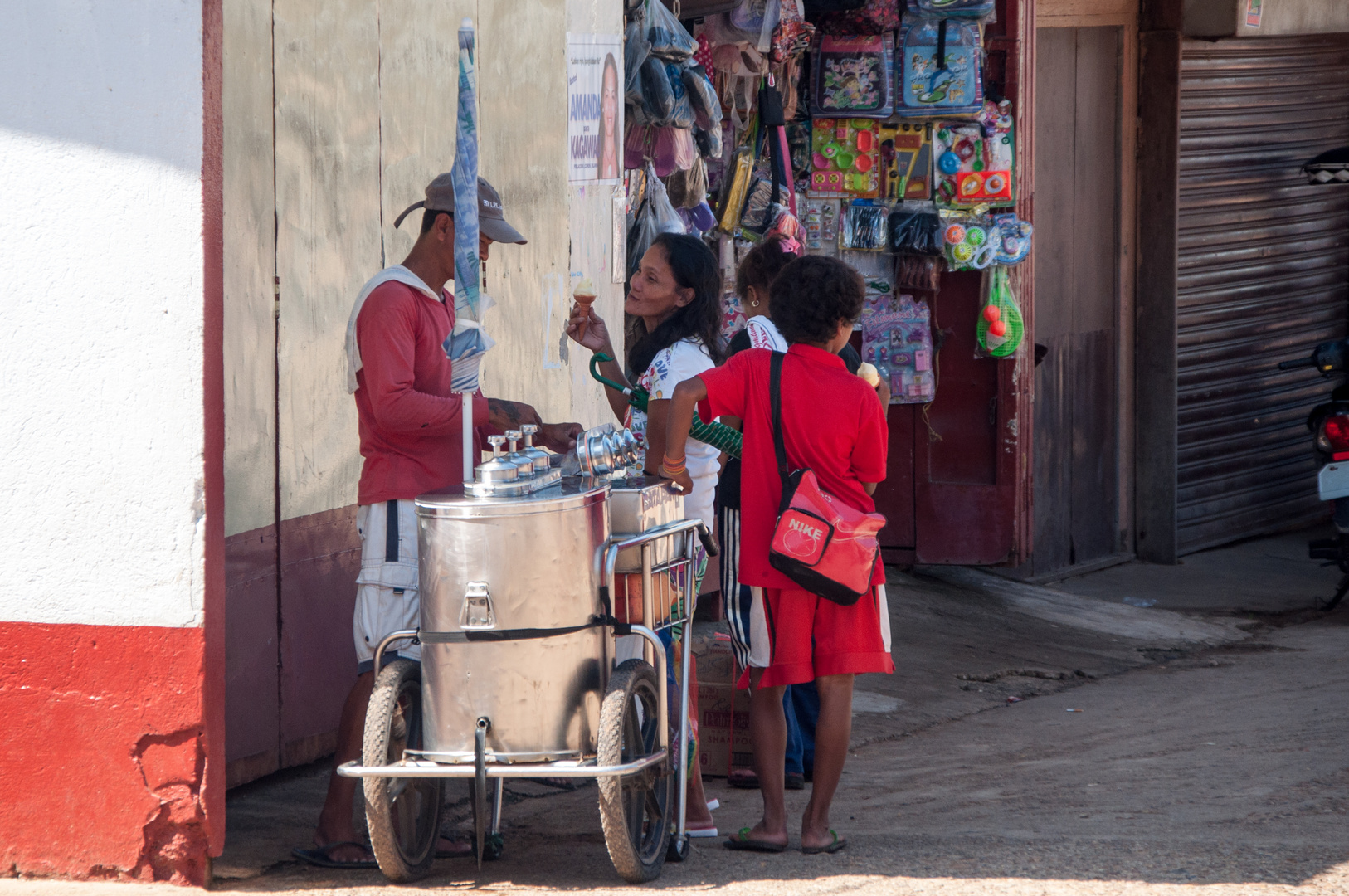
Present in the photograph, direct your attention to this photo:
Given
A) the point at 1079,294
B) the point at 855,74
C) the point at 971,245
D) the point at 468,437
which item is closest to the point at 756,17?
the point at 855,74

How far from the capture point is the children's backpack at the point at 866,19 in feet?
27.7

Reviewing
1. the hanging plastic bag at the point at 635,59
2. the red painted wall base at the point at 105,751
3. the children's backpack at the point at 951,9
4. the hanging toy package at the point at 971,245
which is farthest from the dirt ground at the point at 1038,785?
the children's backpack at the point at 951,9

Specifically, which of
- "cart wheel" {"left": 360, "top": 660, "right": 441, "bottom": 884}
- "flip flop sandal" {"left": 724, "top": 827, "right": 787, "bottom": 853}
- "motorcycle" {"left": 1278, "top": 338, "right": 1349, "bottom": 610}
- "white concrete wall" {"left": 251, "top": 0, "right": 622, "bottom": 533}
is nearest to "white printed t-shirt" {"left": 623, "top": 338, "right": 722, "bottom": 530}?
"flip flop sandal" {"left": 724, "top": 827, "right": 787, "bottom": 853}

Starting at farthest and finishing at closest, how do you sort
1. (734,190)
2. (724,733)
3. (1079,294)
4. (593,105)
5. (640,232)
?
(1079,294), (734,190), (640,232), (593,105), (724,733)

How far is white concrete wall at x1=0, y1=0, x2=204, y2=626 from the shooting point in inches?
153

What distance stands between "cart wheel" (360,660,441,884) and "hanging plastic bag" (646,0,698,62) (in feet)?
12.7

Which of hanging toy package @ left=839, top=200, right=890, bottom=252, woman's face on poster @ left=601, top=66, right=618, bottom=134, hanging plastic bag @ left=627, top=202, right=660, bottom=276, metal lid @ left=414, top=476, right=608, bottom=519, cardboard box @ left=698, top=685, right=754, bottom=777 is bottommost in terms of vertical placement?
cardboard box @ left=698, top=685, right=754, bottom=777

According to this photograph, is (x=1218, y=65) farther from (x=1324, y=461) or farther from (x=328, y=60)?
(x=328, y=60)

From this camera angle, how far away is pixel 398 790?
3932mm

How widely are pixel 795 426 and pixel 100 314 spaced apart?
181cm

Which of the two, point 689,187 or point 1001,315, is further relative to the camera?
point 1001,315

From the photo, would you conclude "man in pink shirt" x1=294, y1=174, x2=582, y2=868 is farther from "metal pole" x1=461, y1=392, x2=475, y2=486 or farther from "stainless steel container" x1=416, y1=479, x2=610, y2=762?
"stainless steel container" x1=416, y1=479, x2=610, y2=762

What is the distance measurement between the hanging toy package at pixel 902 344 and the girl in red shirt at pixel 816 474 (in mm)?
4598

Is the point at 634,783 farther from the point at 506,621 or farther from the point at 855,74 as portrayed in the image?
the point at 855,74
